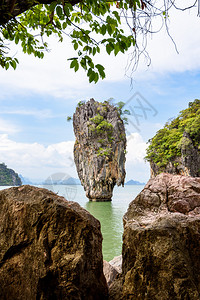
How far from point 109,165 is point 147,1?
2575 cm

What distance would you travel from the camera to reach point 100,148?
27.7 m

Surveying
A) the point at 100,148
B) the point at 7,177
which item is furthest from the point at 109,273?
the point at 7,177

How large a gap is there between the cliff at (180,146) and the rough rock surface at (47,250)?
69.9 feet

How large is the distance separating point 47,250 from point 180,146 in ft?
71.8

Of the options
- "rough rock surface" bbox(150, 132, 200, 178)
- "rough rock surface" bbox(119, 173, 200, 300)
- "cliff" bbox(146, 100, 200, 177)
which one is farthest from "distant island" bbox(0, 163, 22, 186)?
"rough rock surface" bbox(119, 173, 200, 300)

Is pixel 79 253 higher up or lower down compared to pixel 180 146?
lower down

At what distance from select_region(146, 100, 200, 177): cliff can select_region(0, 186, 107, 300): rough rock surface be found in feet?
69.9

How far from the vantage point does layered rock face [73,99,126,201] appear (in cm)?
2733

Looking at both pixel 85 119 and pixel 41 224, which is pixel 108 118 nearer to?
pixel 85 119

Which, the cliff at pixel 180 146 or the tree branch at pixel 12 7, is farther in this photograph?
the cliff at pixel 180 146

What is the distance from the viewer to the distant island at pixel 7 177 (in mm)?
53772

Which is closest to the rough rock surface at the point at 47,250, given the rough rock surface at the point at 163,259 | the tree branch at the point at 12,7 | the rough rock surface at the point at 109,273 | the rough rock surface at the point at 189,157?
the rough rock surface at the point at 163,259

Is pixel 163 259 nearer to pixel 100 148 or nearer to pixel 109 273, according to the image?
pixel 109 273

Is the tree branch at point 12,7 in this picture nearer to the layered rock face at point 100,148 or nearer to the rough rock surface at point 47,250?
the rough rock surface at point 47,250
